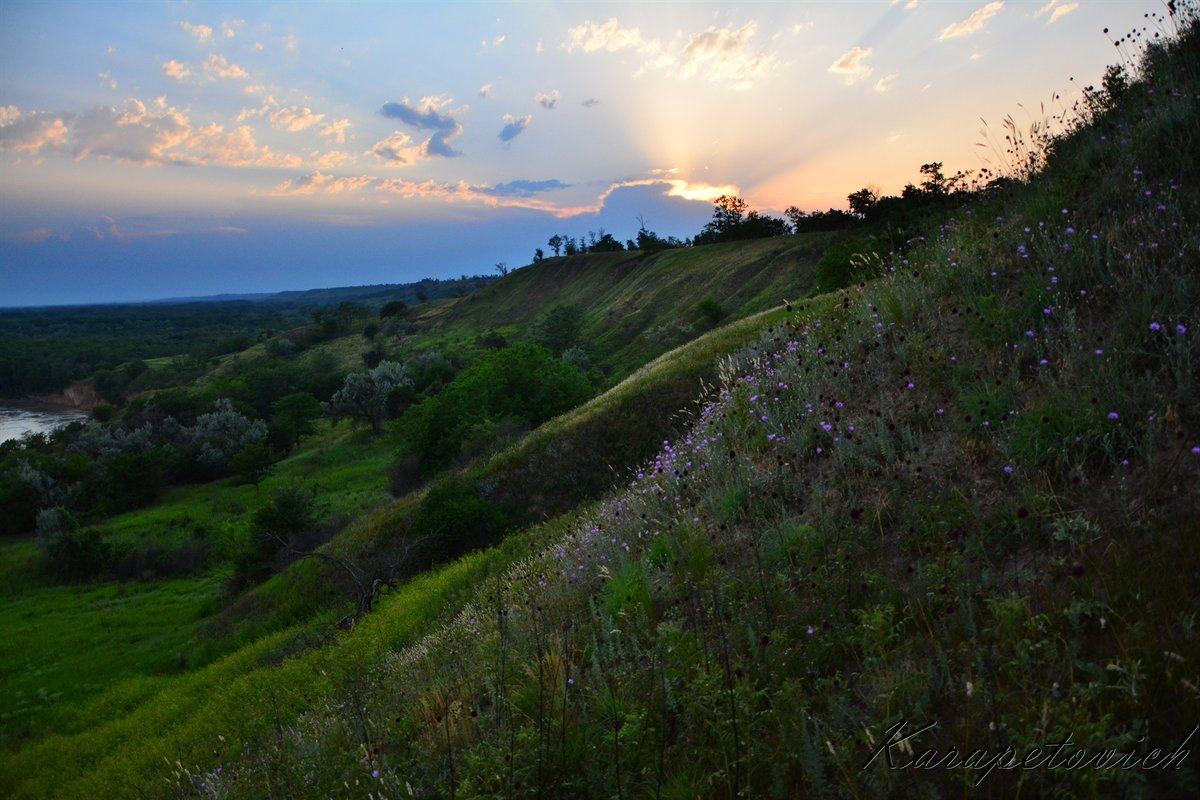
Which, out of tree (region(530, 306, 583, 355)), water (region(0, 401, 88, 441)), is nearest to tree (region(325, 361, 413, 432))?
tree (region(530, 306, 583, 355))

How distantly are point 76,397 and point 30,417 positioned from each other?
10131 millimetres

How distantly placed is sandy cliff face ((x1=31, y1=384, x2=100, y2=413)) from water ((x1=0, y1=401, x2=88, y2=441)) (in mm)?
1663

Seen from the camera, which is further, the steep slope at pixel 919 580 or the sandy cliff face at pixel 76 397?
the sandy cliff face at pixel 76 397

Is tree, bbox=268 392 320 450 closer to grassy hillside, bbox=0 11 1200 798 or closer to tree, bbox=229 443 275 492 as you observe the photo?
tree, bbox=229 443 275 492

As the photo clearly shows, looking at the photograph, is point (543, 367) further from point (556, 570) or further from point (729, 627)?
point (729, 627)

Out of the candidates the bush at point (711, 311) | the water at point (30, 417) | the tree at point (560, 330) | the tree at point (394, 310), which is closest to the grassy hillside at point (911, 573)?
the bush at point (711, 311)

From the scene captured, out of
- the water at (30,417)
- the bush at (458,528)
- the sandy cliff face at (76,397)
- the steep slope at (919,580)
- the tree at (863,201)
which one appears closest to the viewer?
the steep slope at (919,580)

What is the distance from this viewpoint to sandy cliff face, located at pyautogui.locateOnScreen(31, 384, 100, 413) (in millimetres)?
114000

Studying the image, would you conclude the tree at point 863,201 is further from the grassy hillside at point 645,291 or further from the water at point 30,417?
the water at point 30,417

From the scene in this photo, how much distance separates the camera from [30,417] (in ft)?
357

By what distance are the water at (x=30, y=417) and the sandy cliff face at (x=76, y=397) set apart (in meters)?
1.66

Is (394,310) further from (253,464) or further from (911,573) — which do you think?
(911,573)

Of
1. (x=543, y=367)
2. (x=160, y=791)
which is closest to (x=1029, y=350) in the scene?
(x=160, y=791)

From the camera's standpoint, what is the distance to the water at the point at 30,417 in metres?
95.4
